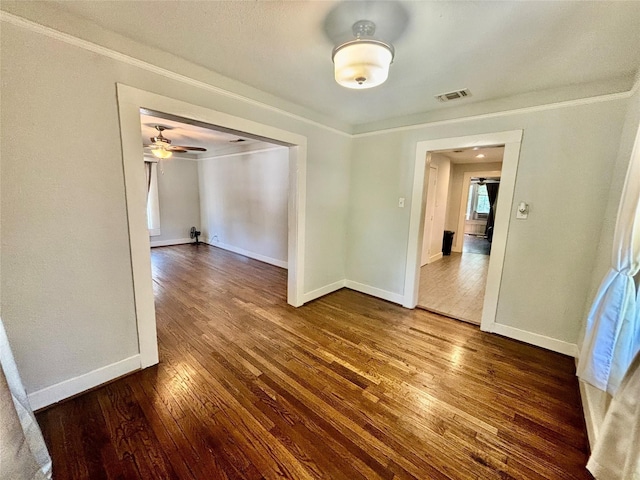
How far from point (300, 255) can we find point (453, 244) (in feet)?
18.2

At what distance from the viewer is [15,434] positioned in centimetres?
102

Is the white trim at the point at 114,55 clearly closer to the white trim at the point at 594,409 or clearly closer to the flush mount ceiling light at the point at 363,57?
the flush mount ceiling light at the point at 363,57

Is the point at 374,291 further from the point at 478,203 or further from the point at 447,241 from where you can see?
the point at 478,203

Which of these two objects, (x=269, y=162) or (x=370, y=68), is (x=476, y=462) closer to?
(x=370, y=68)

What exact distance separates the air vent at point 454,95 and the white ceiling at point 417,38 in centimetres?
7

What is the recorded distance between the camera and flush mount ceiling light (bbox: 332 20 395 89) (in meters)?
1.43

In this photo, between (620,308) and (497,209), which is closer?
(620,308)

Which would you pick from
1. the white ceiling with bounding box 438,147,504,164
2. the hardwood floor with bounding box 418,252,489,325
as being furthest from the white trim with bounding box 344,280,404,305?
the white ceiling with bounding box 438,147,504,164

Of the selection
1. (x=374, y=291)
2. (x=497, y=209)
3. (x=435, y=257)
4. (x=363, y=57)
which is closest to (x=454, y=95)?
(x=497, y=209)

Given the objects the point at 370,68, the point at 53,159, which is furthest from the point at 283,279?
the point at 370,68

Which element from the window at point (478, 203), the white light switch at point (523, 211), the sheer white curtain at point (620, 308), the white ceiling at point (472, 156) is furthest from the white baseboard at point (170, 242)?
the window at point (478, 203)

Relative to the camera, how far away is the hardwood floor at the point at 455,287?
11.0 feet

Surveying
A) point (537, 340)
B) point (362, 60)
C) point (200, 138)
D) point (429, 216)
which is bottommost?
point (537, 340)

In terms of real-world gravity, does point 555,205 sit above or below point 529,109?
below
